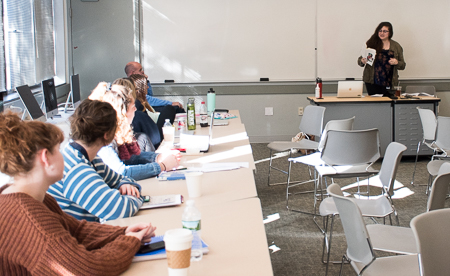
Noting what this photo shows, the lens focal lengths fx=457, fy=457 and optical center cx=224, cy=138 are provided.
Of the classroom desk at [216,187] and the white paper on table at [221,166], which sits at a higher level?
the white paper on table at [221,166]

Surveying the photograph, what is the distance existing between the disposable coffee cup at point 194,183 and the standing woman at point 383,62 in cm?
469

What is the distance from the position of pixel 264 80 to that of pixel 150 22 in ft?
6.33

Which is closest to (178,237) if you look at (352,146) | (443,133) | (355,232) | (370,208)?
(355,232)

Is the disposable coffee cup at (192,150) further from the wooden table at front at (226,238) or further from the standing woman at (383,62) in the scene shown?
the standing woman at (383,62)

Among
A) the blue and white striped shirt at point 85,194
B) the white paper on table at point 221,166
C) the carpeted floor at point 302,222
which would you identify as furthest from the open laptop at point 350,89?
the blue and white striped shirt at point 85,194

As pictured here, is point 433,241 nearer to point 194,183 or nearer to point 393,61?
point 194,183

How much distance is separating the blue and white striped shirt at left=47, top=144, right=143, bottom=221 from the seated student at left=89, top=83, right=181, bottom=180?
584 mm

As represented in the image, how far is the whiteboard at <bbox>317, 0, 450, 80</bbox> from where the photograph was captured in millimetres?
6812

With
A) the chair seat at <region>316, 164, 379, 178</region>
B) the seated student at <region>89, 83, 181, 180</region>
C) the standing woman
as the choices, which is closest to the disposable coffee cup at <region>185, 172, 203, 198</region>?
the seated student at <region>89, 83, 181, 180</region>

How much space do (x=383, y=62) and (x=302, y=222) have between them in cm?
336

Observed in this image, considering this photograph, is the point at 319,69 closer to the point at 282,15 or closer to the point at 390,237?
the point at 282,15

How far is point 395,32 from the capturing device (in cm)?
686

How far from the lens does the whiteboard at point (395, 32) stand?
681 cm

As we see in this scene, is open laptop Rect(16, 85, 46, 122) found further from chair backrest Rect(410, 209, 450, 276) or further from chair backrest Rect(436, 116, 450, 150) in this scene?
chair backrest Rect(436, 116, 450, 150)
